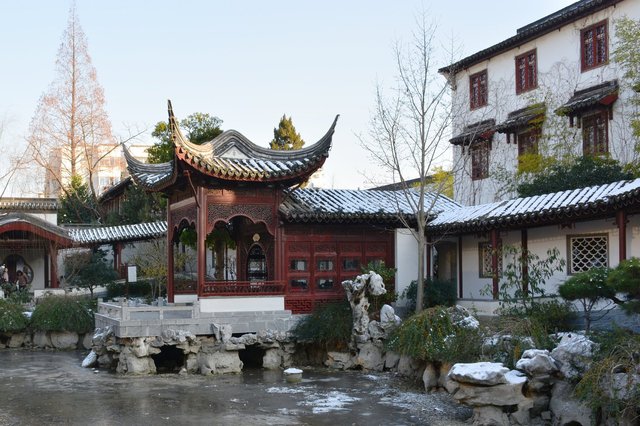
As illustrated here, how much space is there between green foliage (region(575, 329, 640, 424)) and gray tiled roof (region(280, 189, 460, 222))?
761 centimetres

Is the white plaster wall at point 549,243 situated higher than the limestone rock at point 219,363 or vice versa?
the white plaster wall at point 549,243

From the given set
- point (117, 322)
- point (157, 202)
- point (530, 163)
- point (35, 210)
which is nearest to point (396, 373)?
point (117, 322)

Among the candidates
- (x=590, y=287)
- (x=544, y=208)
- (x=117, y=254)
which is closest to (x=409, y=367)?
(x=544, y=208)

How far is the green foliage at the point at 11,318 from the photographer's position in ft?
67.5

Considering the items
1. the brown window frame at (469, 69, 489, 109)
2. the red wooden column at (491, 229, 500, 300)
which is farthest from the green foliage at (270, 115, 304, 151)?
the red wooden column at (491, 229, 500, 300)

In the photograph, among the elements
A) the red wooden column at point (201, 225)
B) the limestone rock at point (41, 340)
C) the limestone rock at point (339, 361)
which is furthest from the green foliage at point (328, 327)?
the limestone rock at point (41, 340)

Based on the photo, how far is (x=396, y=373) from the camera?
14914 millimetres

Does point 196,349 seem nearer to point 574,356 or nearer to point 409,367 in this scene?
point 409,367

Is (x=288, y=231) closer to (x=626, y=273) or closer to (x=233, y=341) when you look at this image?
(x=233, y=341)

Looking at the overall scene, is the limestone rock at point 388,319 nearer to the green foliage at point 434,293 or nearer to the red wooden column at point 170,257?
the green foliage at point 434,293

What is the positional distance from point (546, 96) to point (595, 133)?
2.15 metres

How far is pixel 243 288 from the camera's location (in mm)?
16906

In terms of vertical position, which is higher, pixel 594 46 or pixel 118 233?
pixel 594 46

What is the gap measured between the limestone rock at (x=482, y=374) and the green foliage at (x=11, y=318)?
13869 mm
